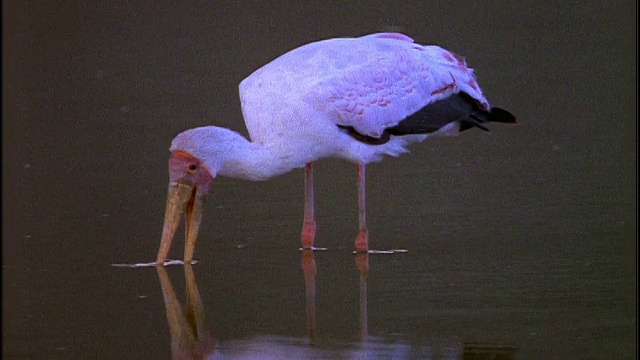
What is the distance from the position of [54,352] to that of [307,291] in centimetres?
163

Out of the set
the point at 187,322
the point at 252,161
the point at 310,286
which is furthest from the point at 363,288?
the point at 252,161

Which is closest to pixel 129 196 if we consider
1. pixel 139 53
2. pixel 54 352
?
pixel 54 352

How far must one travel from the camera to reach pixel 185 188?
30.5 feet

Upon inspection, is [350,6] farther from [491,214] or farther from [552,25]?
[491,214]

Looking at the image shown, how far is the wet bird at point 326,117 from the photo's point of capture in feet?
30.5

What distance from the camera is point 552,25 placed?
2111cm

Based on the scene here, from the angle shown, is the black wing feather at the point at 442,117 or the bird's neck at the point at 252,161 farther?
the black wing feather at the point at 442,117

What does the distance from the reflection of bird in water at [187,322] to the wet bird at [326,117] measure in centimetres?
56

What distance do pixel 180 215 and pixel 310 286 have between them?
1.13 m

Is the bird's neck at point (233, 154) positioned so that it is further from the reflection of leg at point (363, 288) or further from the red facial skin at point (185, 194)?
the reflection of leg at point (363, 288)

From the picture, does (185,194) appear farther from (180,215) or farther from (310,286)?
(310,286)

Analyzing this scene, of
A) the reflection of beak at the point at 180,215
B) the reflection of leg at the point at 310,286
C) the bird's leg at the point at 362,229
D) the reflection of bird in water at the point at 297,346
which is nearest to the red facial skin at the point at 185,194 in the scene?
the reflection of beak at the point at 180,215

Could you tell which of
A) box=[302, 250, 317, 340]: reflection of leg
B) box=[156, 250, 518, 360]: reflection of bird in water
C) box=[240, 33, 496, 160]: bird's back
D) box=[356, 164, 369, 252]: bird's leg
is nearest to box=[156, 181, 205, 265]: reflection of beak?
box=[240, 33, 496, 160]: bird's back

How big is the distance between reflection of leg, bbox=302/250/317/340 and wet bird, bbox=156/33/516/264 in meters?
0.31
